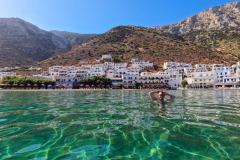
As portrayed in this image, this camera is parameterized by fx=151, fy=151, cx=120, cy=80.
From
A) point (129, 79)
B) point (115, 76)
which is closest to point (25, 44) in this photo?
point (115, 76)

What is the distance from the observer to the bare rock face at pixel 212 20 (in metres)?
128

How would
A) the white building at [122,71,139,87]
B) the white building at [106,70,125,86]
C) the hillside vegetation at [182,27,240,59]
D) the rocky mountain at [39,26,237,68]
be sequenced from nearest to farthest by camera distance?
the white building at [122,71,139,87], the white building at [106,70,125,86], the rocky mountain at [39,26,237,68], the hillside vegetation at [182,27,240,59]

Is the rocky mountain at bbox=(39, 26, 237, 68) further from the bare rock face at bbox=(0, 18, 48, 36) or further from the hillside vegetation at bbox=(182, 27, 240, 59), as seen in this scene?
the bare rock face at bbox=(0, 18, 48, 36)

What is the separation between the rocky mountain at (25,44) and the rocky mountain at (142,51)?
2951cm

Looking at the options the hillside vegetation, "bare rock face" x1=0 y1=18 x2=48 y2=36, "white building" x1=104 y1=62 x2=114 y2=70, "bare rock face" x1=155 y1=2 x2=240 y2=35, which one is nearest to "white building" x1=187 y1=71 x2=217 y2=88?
"white building" x1=104 y1=62 x2=114 y2=70

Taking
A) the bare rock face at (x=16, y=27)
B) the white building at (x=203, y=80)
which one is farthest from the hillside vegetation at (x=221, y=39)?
the bare rock face at (x=16, y=27)

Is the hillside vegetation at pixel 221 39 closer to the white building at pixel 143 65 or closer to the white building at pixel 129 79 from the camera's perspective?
the white building at pixel 143 65

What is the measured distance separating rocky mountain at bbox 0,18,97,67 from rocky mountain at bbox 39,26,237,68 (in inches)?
1162

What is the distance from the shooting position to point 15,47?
128500 mm

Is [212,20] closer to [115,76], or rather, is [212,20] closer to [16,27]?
[115,76]

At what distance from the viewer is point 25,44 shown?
141375 mm

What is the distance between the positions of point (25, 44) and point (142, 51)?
11012 centimetres

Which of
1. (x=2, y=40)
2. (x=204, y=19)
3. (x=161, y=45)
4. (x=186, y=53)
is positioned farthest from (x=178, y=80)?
(x=2, y=40)

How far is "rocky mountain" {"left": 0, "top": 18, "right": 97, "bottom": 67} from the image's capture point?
4569 inches
